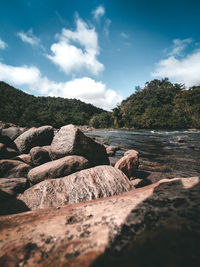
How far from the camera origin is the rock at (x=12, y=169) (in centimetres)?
339

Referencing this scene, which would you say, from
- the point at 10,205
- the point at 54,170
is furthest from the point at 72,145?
the point at 10,205

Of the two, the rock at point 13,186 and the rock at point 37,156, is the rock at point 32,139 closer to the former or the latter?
the rock at point 37,156

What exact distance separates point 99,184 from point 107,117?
256 ft

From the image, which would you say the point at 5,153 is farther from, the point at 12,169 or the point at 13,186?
the point at 13,186

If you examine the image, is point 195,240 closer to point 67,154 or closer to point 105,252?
point 105,252

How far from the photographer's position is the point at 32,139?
517 cm

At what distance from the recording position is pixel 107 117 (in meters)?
79.7

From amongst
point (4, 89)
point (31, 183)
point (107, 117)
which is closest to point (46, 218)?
point (31, 183)

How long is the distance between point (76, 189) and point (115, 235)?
1919mm

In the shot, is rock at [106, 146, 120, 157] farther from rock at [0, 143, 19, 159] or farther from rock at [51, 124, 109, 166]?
rock at [0, 143, 19, 159]

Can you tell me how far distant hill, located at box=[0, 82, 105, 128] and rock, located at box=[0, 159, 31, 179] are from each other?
3645 centimetres

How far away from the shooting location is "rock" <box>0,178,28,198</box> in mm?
2715

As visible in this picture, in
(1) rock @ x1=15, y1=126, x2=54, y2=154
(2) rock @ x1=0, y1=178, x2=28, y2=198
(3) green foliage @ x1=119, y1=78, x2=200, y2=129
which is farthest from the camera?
(3) green foliage @ x1=119, y1=78, x2=200, y2=129

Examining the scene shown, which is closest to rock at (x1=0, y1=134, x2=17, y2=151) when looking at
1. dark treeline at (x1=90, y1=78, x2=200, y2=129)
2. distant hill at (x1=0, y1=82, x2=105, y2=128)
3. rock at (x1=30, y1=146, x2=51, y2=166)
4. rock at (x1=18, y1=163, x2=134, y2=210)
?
rock at (x1=30, y1=146, x2=51, y2=166)
